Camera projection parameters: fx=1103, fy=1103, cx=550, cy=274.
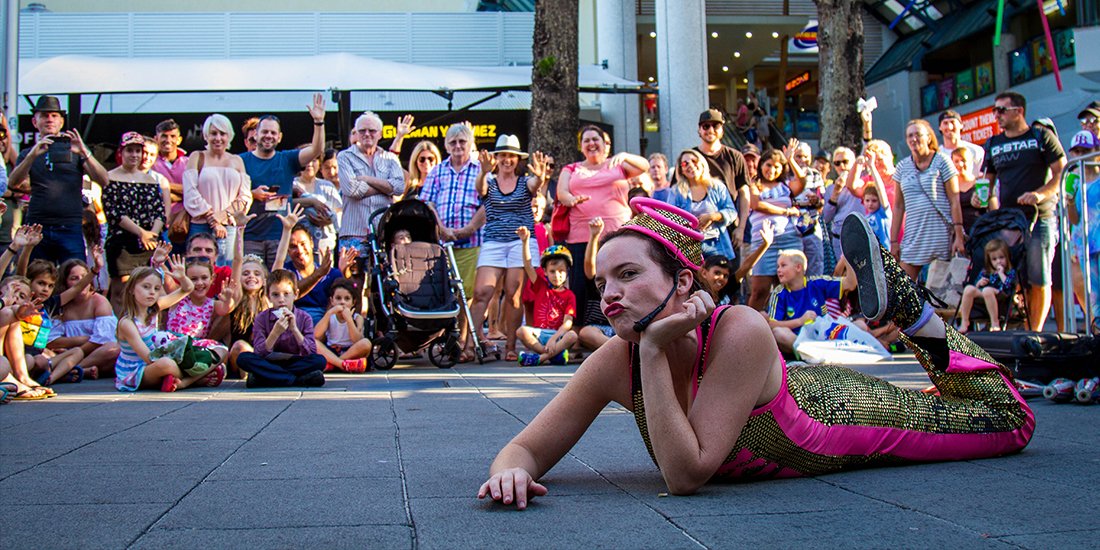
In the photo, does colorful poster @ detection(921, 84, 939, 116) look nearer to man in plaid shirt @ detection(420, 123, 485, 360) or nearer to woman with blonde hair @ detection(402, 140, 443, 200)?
woman with blonde hair @ detection(402, 140, 443, 200)

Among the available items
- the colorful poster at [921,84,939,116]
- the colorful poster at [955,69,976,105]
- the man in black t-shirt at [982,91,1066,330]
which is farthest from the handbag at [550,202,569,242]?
the colorful poster at [921,84,939,116]

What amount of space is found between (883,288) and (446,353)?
6.12 metres

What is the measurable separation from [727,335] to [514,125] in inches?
645

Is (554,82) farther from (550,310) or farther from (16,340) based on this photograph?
(16,340)

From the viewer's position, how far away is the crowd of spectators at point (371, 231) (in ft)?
28.7

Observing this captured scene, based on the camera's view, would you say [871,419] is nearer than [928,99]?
Yes

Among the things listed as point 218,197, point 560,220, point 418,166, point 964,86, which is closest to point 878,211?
point 560,220

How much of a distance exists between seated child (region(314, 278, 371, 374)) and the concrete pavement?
3.64 metres

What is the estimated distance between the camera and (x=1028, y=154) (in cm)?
923

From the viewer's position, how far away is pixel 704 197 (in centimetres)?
1018

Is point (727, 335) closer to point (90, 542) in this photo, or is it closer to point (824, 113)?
point (90, 542)

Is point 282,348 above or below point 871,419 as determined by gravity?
above

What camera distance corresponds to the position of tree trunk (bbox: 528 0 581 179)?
1391 cm

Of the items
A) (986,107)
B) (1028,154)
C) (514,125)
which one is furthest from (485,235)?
(986,107)
